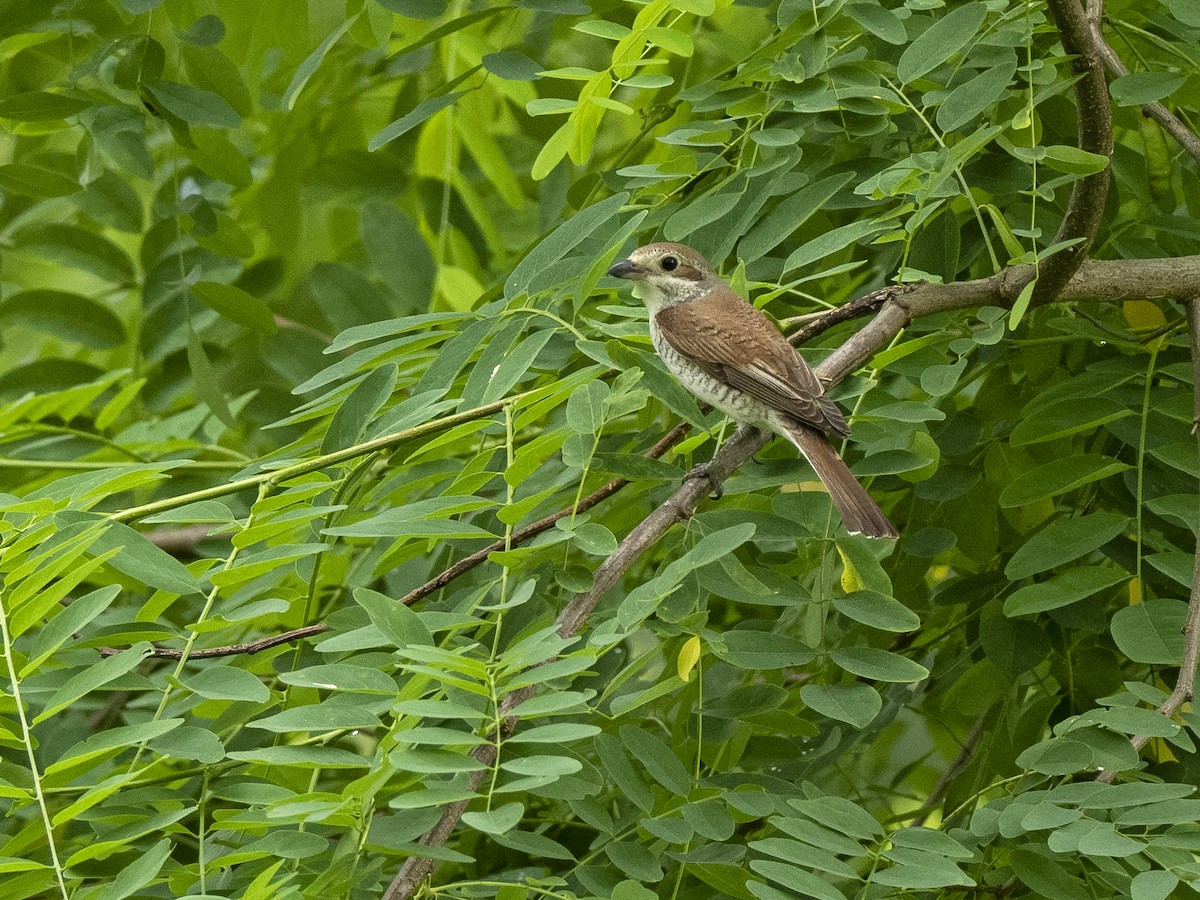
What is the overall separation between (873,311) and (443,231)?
2.16m

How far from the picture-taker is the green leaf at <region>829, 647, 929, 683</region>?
2438mm

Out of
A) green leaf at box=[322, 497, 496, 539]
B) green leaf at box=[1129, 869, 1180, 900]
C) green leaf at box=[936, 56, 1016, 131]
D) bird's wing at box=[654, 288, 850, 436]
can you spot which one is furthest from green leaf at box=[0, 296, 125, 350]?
green leaf at box=[1129, 869, 1180, 900]

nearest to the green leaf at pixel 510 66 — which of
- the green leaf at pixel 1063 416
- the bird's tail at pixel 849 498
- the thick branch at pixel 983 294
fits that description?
the thick branch at pixel 983 294

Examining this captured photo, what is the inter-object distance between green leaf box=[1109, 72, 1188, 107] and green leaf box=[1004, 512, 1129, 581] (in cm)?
94

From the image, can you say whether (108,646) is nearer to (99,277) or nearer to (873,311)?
(873,311)

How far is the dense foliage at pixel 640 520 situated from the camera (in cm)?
220

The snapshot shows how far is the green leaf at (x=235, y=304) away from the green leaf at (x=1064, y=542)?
2699 mm

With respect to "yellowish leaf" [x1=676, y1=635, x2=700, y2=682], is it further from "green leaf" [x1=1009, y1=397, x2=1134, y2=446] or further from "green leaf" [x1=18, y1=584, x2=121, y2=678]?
"green leaf" [x1=18, y1=584, x2=121, y2=678]

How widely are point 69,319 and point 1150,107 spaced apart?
3.80 metres

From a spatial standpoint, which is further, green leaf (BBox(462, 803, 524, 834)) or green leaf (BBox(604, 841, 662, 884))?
green leaf (BBox(604, 841, 662, 884))

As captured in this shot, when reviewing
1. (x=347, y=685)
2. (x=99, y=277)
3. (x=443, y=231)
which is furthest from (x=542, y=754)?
(x=99, y=277)

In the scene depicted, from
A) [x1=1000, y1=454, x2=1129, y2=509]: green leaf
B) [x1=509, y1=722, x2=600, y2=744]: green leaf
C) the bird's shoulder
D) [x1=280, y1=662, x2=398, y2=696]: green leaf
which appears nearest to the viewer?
[x1=509, y1=722, x2=600, y2=744]: green leaf

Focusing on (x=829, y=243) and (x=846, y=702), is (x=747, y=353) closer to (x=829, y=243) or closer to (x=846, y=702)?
(x=829, y=243)

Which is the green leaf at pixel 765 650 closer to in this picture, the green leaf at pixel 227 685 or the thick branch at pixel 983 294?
the thick branch at pixel 983 294
